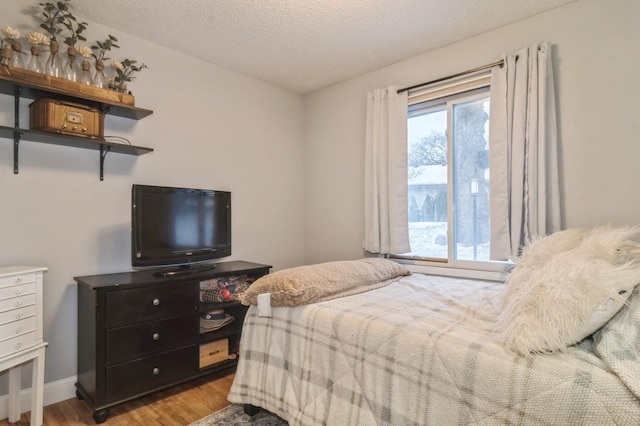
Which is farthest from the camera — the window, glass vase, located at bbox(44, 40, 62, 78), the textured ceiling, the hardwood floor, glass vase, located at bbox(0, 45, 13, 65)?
the window

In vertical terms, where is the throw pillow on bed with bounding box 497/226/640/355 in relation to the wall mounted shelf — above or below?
below

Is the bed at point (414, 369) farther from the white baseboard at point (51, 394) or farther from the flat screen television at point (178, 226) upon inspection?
the white baseboard at point (51, 394)

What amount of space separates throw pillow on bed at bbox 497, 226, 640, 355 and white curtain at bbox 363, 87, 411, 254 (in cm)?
162

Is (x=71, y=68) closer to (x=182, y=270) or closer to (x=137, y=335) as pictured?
(x=182, y=270)

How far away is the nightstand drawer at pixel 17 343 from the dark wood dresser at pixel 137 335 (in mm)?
272

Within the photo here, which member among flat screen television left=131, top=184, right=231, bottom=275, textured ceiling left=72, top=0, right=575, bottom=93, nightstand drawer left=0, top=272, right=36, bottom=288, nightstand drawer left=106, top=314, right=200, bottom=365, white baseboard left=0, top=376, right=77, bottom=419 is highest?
textured ceiling left=72, top=0, right=575, bottom=93

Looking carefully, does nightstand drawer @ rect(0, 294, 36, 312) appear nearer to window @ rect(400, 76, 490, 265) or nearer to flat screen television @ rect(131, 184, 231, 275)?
flat screen television @ rect(131, 184, 231, 275)

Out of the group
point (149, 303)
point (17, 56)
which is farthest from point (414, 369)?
point (17, 56)

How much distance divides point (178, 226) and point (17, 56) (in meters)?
1.37

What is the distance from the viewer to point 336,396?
1.49m

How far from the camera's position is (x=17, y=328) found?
177 centimetres

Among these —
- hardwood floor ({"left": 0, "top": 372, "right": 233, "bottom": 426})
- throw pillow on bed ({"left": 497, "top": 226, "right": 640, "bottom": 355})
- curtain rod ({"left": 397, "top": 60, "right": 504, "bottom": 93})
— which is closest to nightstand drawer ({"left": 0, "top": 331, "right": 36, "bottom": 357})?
hardwood floor ({"left": 0, "top": 372, "right": 233, "bottom": 426})

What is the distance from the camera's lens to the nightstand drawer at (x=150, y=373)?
6.63 feet

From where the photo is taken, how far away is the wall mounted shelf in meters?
1.92
